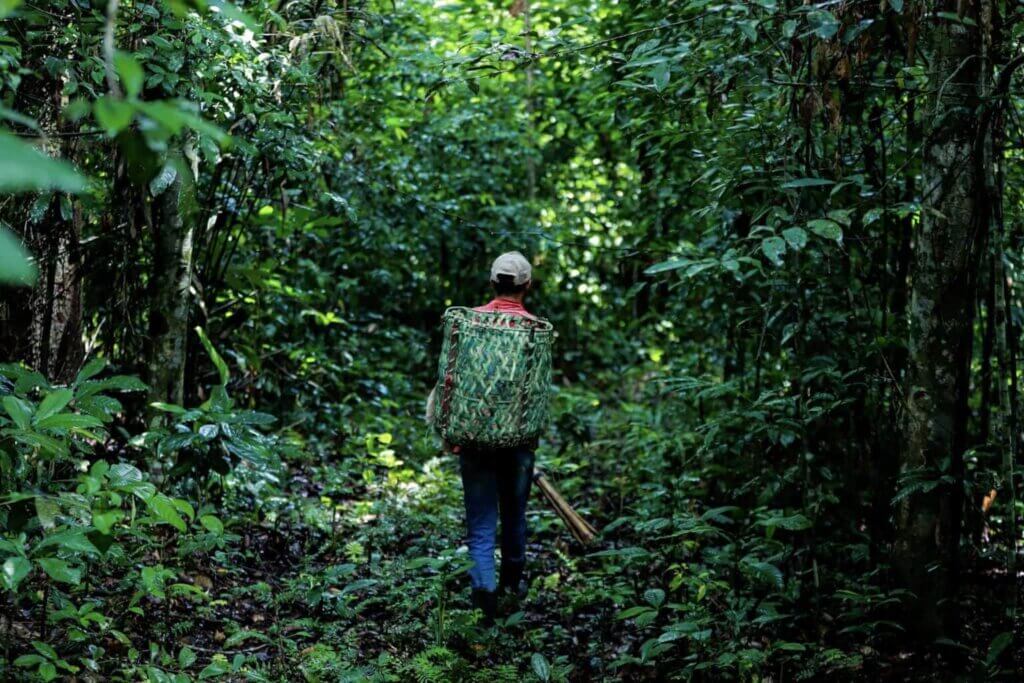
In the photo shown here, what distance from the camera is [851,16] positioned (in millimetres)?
4059

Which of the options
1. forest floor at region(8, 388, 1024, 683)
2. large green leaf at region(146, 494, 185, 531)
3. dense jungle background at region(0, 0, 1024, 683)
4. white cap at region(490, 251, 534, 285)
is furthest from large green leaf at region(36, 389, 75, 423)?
white cap at region(490, 251, 534, 285)

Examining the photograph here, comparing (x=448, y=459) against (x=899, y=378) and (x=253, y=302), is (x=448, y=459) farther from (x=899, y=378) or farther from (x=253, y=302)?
(x=899, y=378)

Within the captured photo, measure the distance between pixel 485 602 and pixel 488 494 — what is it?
21.2 inches

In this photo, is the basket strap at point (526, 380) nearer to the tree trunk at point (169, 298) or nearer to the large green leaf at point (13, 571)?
the tree trunk at point (169, 298)

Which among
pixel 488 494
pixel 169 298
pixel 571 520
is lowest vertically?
pixel 571 520

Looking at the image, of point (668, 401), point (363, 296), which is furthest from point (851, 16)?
point (363, 296)

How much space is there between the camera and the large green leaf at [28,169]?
982 millimetres

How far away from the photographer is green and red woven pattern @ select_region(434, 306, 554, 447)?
14.1ft

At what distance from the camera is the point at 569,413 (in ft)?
25.4

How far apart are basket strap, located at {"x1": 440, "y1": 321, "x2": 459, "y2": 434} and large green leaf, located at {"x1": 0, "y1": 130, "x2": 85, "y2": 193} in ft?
10.9

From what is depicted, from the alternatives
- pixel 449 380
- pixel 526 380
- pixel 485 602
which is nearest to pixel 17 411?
pixel 449 380

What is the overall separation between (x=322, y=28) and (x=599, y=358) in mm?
7663

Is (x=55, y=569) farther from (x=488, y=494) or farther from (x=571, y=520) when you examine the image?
(x=571, y=520)

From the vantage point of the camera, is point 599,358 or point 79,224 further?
point 599,358
